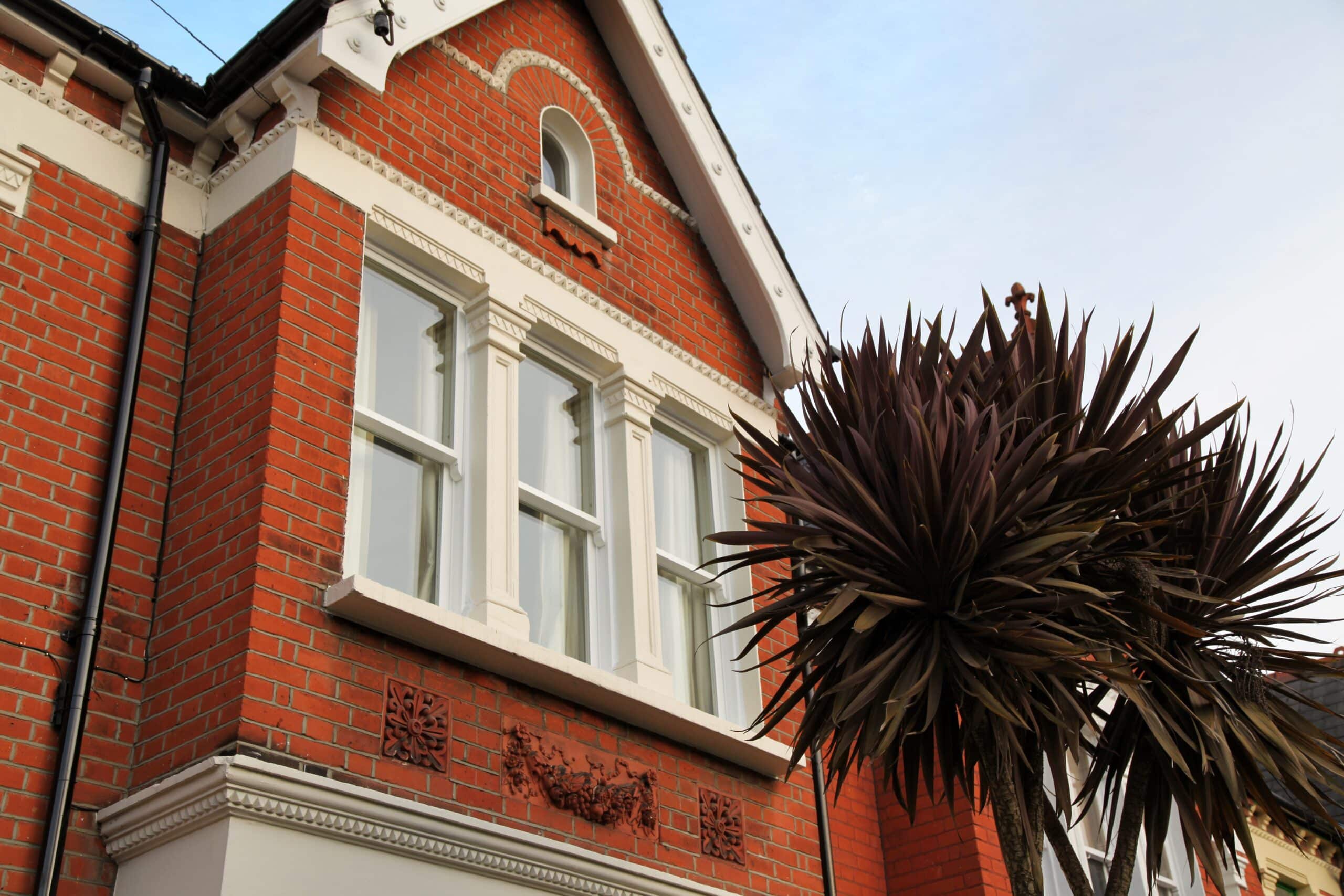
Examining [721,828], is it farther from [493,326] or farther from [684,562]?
[493,326]

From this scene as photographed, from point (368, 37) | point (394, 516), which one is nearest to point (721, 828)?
point (394, 516)

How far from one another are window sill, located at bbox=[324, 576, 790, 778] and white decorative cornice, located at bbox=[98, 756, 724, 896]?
76 cm

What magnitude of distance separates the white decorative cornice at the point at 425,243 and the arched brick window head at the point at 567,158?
1600mm

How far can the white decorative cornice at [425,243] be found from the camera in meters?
7.01

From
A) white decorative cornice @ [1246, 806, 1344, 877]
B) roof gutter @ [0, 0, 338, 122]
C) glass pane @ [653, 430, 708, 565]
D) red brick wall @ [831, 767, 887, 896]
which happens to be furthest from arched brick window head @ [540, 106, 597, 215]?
white decorative cornice @ [1246, 806, 1344, 877]

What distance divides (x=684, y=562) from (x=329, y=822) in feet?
11.4

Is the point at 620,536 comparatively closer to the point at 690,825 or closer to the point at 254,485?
the point at 690,825

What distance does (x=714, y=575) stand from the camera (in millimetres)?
8453

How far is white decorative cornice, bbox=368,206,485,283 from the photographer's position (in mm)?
7008

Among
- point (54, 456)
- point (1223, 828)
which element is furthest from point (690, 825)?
point (54, 456)

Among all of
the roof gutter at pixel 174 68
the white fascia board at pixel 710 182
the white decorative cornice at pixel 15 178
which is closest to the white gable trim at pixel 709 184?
the white fascia board at pixel 710 182

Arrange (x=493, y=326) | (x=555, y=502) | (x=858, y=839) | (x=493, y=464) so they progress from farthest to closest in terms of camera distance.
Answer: (x=858, y=839) → (x=555, y=502) → (x=493, y=326) → (x=493, y=464)

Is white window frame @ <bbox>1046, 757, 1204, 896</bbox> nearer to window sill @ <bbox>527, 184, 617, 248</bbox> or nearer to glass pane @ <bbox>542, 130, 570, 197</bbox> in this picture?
window sill @ <bbox>527, 184, 617, 248</bbox>

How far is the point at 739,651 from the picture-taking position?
830 centimetres
